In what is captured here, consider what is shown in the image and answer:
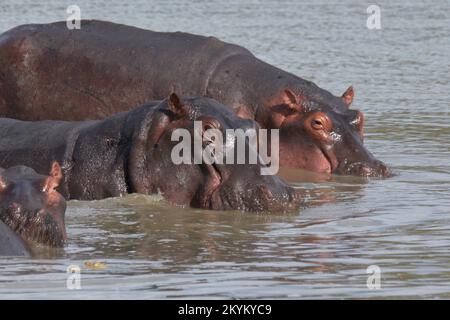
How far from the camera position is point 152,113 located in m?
8.60

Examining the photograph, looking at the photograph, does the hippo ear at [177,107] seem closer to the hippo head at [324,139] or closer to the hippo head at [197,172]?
the hippo head at [197,172]

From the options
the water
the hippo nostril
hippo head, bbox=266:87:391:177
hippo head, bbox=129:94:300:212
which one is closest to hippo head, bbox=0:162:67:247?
the hippo nostril

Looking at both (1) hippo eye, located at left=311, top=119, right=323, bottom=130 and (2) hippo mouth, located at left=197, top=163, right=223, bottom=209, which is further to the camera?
(1) hippo eye, located at left=311, top=119, right=323, bottom=130

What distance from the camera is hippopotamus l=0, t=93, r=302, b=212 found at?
8398 mm

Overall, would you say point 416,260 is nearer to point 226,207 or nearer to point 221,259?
point 221,259

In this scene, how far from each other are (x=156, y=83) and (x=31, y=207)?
3.72 metres

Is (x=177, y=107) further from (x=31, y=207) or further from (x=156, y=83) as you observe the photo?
(x=156, y=83)

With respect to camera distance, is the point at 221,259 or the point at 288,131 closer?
the point at 221,259

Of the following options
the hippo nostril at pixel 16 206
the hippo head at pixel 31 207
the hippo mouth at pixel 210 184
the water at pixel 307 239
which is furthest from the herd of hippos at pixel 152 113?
the hippo nostril at pixel 16 206

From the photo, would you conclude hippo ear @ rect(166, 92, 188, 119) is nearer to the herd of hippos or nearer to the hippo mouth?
the herd of hippos

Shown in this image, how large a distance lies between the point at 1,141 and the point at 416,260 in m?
3.20

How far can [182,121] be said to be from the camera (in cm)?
851
